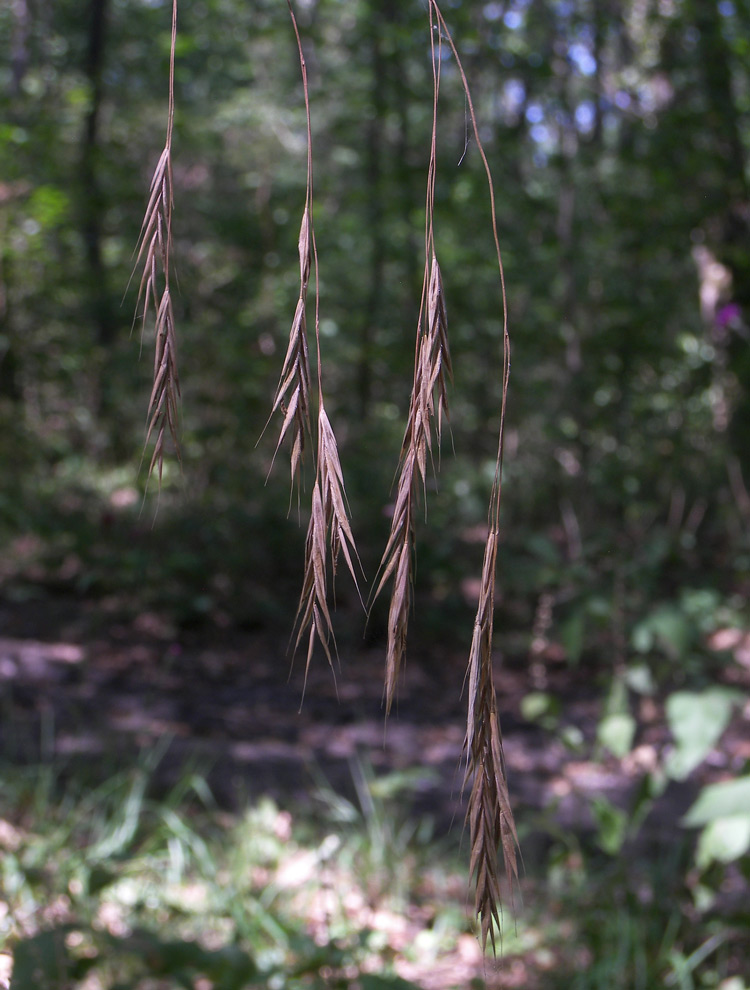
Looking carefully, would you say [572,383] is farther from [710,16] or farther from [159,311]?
[159,311]

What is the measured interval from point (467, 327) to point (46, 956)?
13.7 feet

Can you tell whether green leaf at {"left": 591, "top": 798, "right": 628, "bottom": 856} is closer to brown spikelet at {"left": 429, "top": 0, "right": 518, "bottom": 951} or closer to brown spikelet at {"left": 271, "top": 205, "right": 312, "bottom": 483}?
brown spikelet at {"left": 429, "top": 0, "right": 518, "bottom": 951}

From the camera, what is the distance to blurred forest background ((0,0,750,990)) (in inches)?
110

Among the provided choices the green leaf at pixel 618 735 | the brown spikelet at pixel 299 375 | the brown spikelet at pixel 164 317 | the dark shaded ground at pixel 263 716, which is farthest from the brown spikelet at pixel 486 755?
the dark shaded ground at pixel 263 716

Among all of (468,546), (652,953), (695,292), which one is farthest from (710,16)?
(652,953)

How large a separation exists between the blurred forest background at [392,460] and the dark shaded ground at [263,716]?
2 centimetres

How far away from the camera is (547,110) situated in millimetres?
4602

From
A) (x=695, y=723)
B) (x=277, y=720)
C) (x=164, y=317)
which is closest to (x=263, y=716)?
(x=277, y=720)

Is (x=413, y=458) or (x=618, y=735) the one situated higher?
(x=413, y=458)

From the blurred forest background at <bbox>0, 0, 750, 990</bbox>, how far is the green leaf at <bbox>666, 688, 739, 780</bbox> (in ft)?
0.74

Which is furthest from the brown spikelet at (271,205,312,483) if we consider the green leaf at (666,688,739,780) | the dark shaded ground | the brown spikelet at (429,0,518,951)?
the dark shaded ground

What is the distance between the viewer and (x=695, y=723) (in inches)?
83.9

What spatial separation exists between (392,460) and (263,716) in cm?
184

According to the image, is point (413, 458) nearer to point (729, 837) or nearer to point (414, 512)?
point (414, 512)
